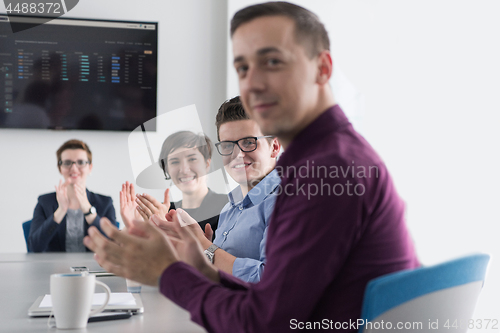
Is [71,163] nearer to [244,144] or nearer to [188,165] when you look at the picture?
[188,165]

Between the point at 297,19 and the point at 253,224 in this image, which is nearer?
the point at 297,19

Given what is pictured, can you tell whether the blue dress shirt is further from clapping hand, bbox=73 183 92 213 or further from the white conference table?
clapping hand, bbox=73 183 92 213

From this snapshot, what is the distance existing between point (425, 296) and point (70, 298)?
2.23ft

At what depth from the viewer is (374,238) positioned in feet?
2.43

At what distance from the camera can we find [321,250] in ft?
2.25

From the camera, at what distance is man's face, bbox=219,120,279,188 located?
1.72 meters

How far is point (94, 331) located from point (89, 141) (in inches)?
102

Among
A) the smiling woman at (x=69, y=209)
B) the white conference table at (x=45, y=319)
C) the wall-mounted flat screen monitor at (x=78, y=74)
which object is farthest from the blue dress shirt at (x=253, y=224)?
the wall-mounted flat screen monitor at (x=78, y=74)

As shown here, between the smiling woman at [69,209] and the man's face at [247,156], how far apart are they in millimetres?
1420

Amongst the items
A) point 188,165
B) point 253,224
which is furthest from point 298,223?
point 188,165

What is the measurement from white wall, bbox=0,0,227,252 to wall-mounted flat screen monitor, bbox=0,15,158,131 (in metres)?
0.09

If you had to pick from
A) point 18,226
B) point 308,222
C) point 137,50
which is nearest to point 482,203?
point 137,50

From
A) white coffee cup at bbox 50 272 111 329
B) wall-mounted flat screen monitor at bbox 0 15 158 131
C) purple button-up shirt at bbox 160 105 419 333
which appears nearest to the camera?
purple button-up shirt at bbox 160 105 419 333

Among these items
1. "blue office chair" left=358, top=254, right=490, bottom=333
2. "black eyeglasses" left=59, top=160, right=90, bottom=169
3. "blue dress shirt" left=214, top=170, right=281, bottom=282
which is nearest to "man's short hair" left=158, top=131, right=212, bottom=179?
"blue dress shirt" left=214, top=170, right=281, bottom=282
